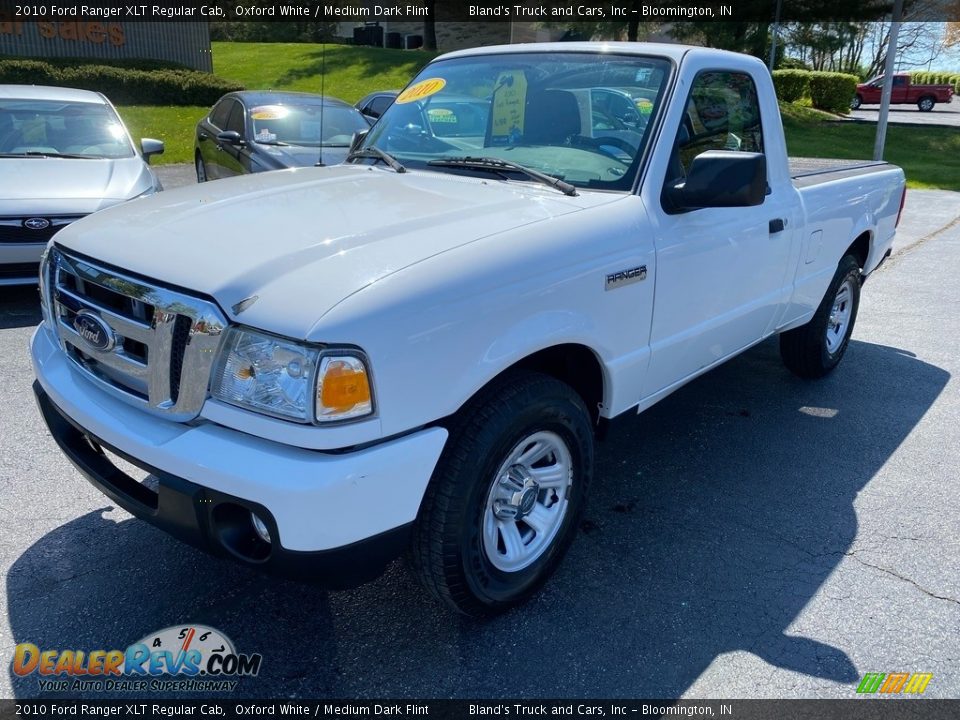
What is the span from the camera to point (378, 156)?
3836 mm

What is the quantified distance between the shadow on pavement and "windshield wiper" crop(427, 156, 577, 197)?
147cm

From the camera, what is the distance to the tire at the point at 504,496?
8.06 ft

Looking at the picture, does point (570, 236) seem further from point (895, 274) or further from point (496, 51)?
point (895, 274)

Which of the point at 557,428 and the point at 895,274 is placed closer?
the point at 557,428

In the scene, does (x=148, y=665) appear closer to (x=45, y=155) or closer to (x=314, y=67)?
(x=45, y=155)

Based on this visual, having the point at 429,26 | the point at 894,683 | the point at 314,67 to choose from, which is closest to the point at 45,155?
the point at 894,683

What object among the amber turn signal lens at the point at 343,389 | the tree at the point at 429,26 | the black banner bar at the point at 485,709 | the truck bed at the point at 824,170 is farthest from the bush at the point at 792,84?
the amber turn signal lens at the point at 343,389

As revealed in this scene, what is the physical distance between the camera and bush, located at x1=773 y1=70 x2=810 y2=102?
31938 mm

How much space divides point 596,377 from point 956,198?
593 inches

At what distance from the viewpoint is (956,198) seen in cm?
1511

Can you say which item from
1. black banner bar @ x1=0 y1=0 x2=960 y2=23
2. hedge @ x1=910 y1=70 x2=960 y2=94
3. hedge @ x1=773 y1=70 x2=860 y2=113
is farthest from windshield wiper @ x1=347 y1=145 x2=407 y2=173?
hedge @ x1=910 y1=70 x2=960 y2=94

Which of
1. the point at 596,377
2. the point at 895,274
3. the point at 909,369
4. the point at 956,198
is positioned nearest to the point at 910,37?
the point at 956,198

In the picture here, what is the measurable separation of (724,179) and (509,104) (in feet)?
3.69

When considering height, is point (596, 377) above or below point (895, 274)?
above
